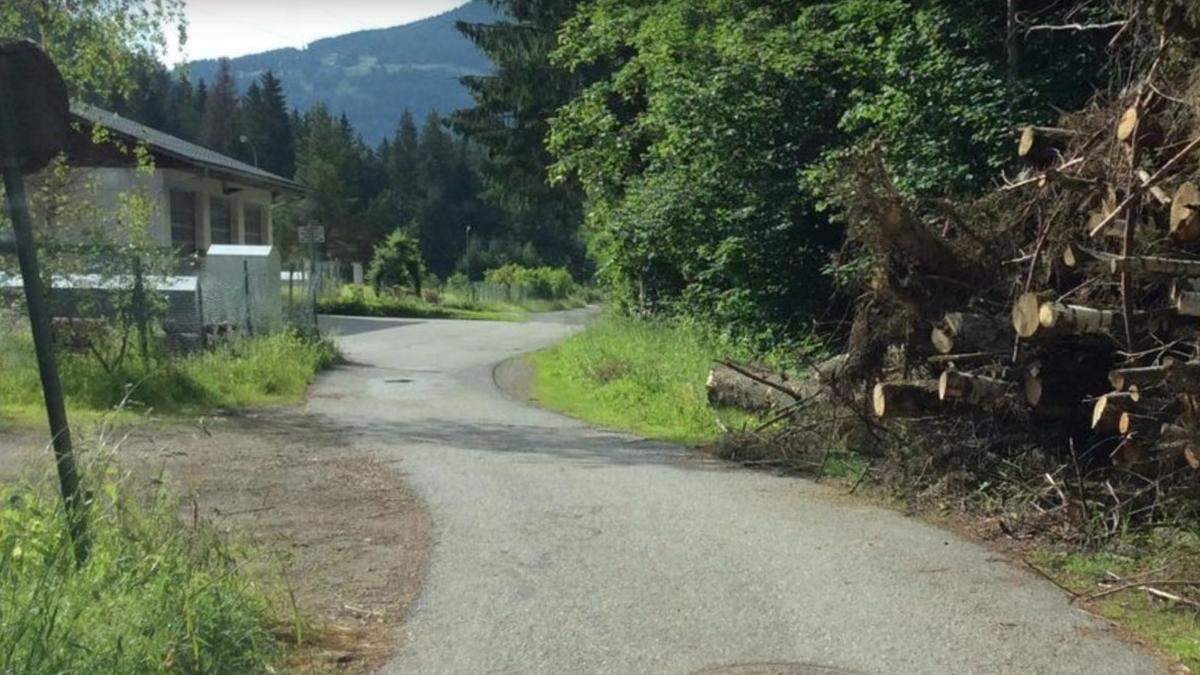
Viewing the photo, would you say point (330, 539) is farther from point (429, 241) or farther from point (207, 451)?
point (429, 241)

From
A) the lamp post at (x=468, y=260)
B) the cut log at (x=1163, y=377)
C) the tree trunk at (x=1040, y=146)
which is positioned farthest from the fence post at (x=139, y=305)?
the lamp post at (x=468, y=260)

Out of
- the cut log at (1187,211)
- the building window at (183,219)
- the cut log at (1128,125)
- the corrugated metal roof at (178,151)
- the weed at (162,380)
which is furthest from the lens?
the building window at (183,219)

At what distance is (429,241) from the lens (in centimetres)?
10038

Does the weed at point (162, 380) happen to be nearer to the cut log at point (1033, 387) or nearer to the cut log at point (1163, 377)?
the cut log at point (1033, 387)

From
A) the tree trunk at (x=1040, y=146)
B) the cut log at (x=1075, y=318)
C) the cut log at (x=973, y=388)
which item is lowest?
the cut log at (x=973, y=388)

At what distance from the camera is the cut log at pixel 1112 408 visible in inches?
293

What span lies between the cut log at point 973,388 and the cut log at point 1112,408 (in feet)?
3.11

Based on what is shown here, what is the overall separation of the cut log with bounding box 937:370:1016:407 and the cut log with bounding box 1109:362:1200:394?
952 millimetres

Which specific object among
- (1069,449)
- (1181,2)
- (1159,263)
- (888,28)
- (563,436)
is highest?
(888,28)

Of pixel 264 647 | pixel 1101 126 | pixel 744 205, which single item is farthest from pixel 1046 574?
pixel 744 205

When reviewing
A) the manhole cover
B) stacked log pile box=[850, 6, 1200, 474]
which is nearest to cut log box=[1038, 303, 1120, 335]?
stacked log pile box=[850, 6, 1200, 474]

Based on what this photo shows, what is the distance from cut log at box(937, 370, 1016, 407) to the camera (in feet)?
27.7

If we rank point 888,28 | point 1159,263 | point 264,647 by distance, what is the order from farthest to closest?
point 888,28 < point 1159,263 < point 264,647

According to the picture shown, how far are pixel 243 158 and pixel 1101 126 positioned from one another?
93.7 m
